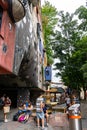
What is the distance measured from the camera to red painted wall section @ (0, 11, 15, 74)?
10.9 metres

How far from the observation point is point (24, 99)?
21.0 meters

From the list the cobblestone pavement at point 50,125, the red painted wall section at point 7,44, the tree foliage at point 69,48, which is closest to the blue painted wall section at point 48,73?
the tree foliage at point 69,48

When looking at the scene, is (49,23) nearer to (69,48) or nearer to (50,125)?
(69,48)

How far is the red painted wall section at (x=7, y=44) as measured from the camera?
35.7ft

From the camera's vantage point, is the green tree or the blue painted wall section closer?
the blue painted wall section

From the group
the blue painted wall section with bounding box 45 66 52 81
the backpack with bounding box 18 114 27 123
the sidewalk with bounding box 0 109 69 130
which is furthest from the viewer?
the blue painted wall section with bounding box 45 66 52 81

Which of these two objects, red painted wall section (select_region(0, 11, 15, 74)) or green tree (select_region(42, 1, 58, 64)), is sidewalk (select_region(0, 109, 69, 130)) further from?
green tree (select_region(42, 1, 58, 64))

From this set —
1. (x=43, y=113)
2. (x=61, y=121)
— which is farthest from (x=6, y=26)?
(x=61, y=121)

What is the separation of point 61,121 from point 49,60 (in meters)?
29.0

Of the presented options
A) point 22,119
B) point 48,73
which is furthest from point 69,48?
point 22,119

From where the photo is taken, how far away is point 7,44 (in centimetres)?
1152

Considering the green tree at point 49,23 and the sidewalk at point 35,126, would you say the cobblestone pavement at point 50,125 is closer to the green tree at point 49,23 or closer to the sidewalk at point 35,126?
the sidewalk at point 35,126

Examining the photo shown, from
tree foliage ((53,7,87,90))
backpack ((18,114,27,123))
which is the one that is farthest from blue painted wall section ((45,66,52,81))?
backpack ((18,114,27,123))

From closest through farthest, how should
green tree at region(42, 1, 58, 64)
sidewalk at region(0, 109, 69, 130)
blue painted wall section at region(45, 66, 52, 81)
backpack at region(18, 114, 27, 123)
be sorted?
1. sidewalk at region(0, 109, 69, 130)
2. backpack at region(18, 114, 27, 123)
3. blue painted wall section at region(45, 66, 52, 81)
4. green tree at region(42, 1, 58, 64)
